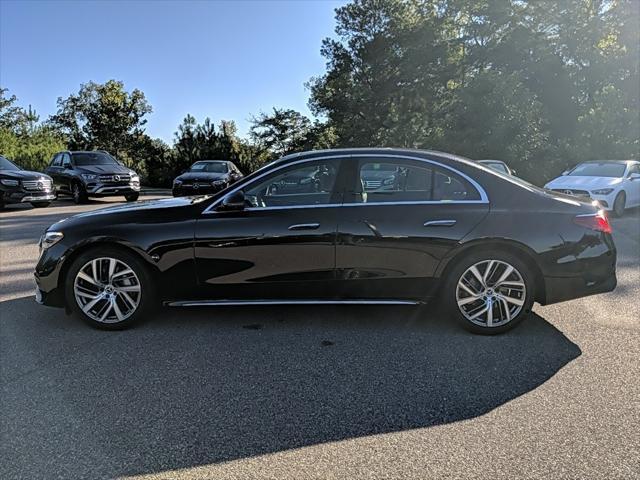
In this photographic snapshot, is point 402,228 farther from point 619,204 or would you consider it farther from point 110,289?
point 619,204

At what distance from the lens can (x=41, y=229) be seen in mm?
10711

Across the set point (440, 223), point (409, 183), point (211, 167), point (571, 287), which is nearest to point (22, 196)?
point (211, 167)

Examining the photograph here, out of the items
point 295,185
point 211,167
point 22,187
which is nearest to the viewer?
point 295,185

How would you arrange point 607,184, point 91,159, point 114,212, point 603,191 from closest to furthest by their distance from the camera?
point 114,212 → point 603,191 → point 607,184 → point 91,159

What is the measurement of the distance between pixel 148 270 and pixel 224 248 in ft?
2.29

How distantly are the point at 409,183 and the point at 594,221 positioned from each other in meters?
1.60

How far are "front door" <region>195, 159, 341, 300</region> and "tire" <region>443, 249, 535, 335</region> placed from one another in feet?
3.49

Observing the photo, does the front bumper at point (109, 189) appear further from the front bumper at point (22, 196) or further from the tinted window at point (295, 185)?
the tinted window at point (295, 185)

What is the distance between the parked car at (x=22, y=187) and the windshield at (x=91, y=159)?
6.76 ft

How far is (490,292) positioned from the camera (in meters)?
4.27

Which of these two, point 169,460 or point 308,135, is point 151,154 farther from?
point 169,460

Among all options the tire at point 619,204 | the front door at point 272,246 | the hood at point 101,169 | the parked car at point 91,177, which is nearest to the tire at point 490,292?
the front door at point 272,246

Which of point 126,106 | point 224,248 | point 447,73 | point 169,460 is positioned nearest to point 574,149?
point 447,73

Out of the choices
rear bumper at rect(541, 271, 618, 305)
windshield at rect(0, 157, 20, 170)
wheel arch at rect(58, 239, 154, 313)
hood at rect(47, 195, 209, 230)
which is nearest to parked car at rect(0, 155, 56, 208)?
windshield at rect(0, 157, 20, 170)
